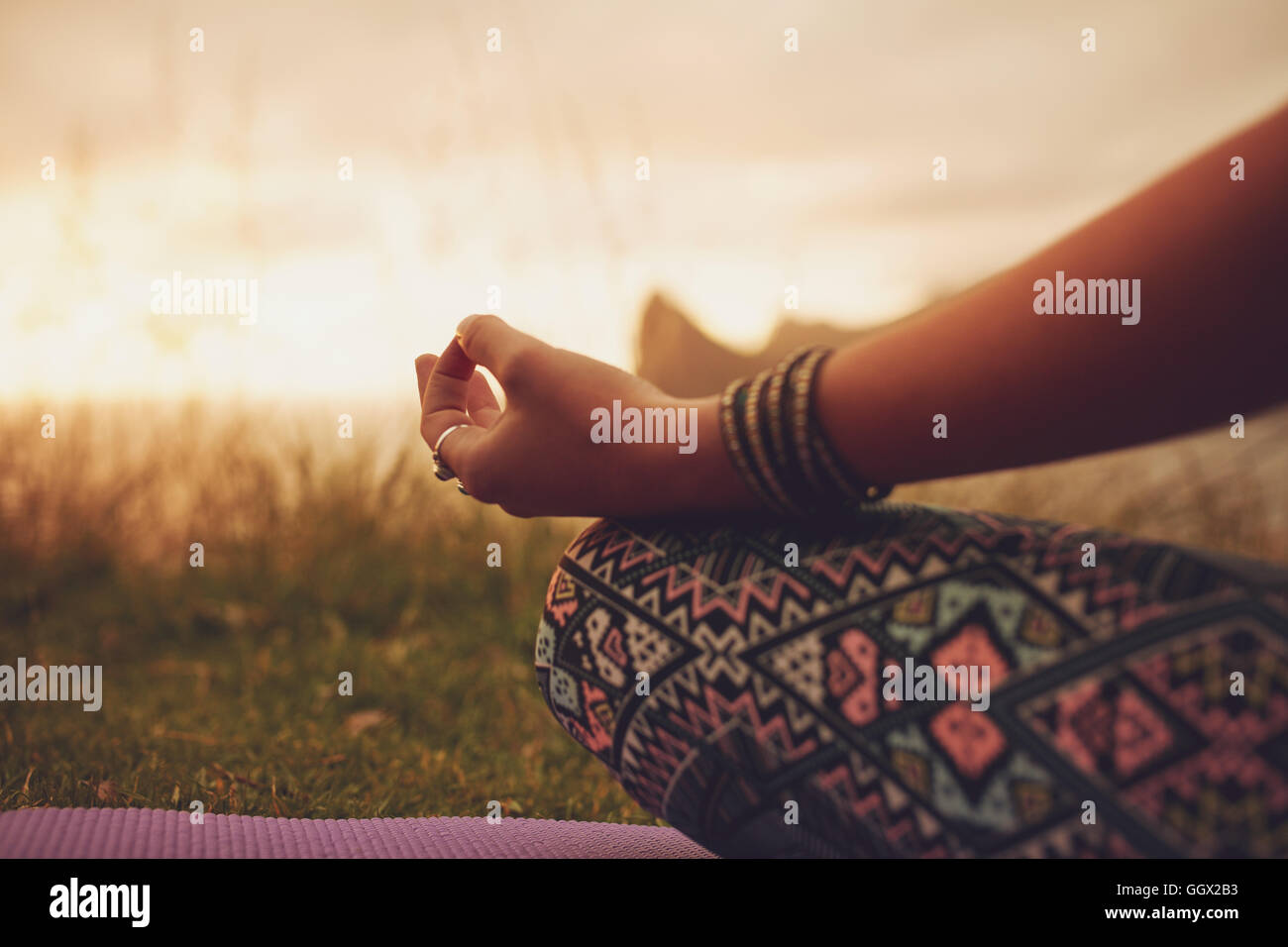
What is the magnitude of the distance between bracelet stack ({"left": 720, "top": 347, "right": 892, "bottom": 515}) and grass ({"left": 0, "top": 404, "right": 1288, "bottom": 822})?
117 cm

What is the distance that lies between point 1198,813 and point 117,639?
9.73 feet

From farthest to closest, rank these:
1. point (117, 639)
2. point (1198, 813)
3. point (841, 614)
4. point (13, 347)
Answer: point (13, 347)
point (117, 639)
point (841, 614)
point (1198, 813)

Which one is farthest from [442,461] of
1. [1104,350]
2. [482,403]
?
[1104,350]

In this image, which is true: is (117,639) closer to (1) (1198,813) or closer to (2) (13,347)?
(2) (13,347)

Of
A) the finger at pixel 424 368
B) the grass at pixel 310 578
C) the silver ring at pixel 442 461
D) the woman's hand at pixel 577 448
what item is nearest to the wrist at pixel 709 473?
the woman's hand at pixel 577 448

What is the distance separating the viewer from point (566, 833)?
A: 1.41 m

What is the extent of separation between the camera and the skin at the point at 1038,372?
71cm

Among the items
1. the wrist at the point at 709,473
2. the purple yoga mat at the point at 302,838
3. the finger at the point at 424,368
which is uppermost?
the finger at the point at 424,368

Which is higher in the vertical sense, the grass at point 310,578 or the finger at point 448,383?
the finger at point 448,383

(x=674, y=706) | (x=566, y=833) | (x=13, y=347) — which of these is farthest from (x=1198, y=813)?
(x=13, y=347)

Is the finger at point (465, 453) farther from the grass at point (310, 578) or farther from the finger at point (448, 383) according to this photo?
the grass at point (310, 578)

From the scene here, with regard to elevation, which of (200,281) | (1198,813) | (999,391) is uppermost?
(200,281)

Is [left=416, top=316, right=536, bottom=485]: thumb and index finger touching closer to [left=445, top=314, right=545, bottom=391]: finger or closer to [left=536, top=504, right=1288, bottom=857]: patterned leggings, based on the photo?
[left=445, top=314, right=545, bottom=391]: finger

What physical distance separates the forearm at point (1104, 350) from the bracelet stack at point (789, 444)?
17mm
